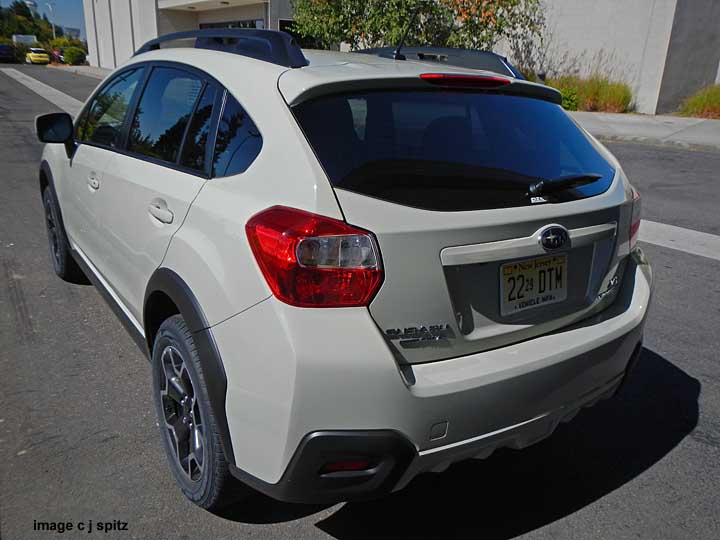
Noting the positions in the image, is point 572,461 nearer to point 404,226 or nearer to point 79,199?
point 404,226

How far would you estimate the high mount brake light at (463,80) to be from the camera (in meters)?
2.21

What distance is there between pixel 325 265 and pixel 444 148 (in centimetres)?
70

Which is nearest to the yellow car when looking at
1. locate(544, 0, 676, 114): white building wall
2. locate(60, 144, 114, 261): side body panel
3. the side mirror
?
locate(544, 0, 676, 114): white building wall

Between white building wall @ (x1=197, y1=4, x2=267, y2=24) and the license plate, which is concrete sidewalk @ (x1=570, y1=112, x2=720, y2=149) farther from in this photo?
white building wall @ (x1=197, y1=4, x2=267, y2=24)

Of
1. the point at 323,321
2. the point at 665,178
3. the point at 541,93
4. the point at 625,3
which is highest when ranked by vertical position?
the point at 625,3

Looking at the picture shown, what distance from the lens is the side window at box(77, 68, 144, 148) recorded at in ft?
10.7

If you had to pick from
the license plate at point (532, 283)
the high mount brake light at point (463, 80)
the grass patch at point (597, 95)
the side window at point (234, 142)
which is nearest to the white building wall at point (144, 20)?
the grass patch at point (597, 95)

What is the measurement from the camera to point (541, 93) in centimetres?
262

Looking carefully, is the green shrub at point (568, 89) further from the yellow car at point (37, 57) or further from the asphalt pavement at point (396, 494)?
the yellow car at point (37, 57)

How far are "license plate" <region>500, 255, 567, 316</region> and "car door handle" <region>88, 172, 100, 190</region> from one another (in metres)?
2.27

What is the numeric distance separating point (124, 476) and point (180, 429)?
0.35 m

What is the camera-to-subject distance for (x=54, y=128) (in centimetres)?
361

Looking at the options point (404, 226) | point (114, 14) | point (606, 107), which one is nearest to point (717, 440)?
point (404, 226)

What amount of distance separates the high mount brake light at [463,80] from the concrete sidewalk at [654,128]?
1088 centimetres
